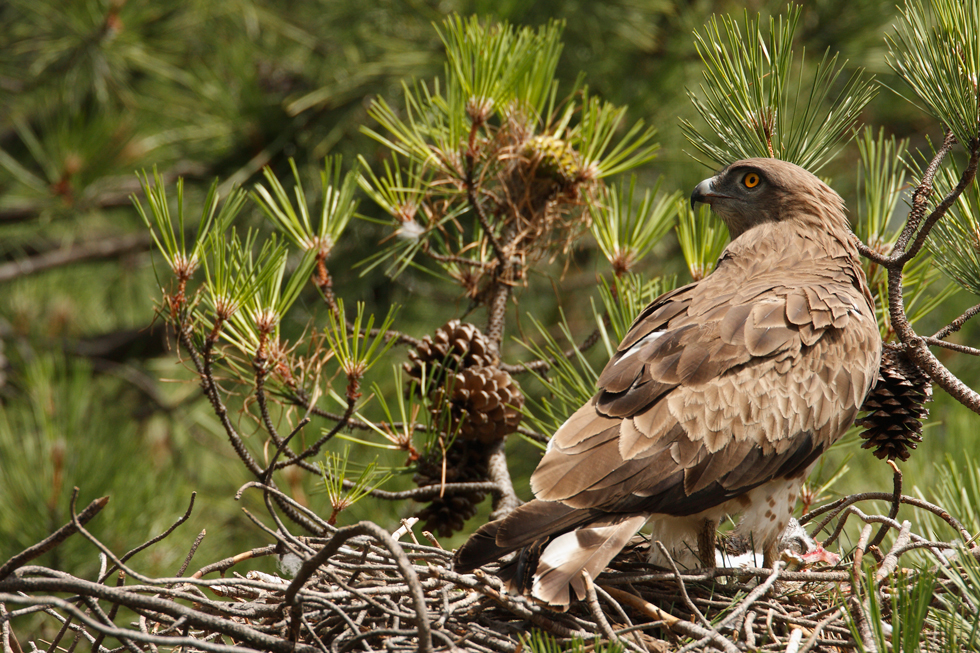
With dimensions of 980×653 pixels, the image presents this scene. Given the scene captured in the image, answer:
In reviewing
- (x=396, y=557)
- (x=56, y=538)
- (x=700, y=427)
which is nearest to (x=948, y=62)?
(x=700, y=427)

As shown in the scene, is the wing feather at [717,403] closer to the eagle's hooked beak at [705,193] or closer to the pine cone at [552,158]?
the eagle's hooked beak at [705,193]

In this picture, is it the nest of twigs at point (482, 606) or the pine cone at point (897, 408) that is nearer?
the nest of twigs at point (482, 606)

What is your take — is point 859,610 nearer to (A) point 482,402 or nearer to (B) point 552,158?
(A) point 482,402

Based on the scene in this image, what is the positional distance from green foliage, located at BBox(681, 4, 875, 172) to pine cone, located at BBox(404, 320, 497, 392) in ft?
3.56

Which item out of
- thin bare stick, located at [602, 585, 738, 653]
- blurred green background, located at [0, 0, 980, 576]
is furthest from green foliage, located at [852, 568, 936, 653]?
blurred green background, located at [0, 0, 980, 576]

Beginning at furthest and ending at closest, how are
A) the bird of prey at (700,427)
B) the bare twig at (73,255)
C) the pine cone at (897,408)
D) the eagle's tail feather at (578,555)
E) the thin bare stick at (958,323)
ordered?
the bare twig at (73,255) < the pine cone at (897,408) < the thin bare stick at (958,323) < the bird of prey at (700,427) < the eagle's tail feather at (578,555)

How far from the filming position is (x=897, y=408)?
2.84 metres

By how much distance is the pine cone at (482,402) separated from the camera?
316 centimetres

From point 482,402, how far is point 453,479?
35 centimetres

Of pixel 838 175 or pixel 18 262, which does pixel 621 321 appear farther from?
pixel 18 262

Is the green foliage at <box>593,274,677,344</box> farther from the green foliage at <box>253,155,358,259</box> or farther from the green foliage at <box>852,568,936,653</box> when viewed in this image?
the green foliage at <box>852,568,936,653</box>

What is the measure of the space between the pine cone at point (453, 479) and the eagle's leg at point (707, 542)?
0.82m

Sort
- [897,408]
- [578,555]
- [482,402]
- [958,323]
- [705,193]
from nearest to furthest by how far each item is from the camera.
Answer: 1. [578,555]
2. [958,323]
3. [897,408]
4. [482,402]
5. [705,193]

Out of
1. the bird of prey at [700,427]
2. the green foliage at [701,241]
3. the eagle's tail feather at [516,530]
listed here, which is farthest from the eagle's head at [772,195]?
the eagle's tail feather at [516,530]
